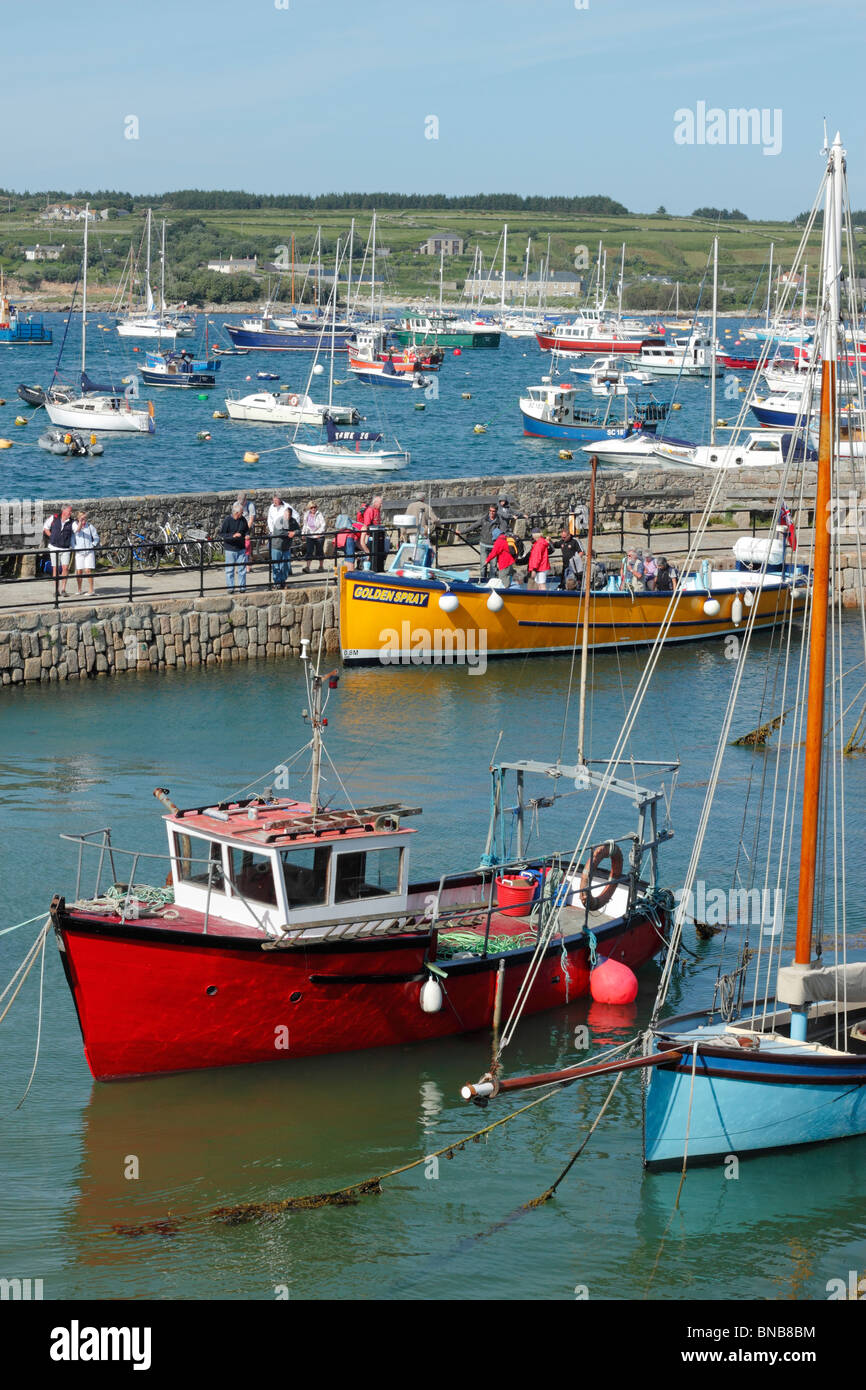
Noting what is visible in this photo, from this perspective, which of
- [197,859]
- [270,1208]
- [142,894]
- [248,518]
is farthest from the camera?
[248,518]

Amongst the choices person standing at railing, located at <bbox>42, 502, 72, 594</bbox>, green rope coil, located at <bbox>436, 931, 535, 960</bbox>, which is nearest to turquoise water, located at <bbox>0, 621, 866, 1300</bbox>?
green rope coil, located at <bbox>436, 931, 535, 960</bbox>

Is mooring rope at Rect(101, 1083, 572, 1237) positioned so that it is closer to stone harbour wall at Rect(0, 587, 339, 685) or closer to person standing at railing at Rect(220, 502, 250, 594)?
stone harbour wall at Rect(0, 587, 339, 685)

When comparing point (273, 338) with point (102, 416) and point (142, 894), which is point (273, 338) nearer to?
point (102, 416)

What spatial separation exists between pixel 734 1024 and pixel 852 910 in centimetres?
560

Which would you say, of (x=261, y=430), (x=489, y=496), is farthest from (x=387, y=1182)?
(x=261, y=430)

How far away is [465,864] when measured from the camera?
19344mm

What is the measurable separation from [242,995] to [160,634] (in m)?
15.5

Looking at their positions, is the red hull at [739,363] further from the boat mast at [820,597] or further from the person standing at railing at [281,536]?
the boat mast at [820,597]

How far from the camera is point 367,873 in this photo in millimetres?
14492

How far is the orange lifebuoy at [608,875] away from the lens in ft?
55.6

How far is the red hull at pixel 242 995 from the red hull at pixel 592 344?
128126mm

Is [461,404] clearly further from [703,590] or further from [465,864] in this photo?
[465,864]

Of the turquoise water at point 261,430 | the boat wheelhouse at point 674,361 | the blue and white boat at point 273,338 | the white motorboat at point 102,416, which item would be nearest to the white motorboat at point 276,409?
the turquoise water at point 261,430
